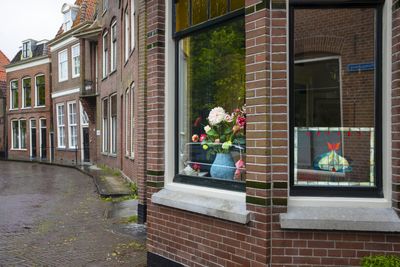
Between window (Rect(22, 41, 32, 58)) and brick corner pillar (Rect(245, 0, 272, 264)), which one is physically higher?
window (Rect(22, 41, 32, 58))

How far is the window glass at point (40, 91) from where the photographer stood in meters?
28.8

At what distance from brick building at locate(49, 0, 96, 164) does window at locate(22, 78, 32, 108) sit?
3.75 m

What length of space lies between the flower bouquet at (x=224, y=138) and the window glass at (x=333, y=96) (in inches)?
29.0

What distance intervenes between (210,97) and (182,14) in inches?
39.7

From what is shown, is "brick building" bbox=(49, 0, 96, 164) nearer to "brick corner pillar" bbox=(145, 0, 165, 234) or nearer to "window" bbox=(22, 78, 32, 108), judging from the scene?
"window" bbox=(22, 78, 32, 108)

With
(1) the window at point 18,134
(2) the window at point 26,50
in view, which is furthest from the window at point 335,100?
(2) the window at point 26,50

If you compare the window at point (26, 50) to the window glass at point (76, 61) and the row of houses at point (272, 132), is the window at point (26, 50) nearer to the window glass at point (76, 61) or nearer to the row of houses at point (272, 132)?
the window glass at point (76, 61)

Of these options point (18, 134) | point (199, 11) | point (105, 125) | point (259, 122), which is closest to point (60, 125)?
point (18, 134)

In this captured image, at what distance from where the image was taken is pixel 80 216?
9.10 m

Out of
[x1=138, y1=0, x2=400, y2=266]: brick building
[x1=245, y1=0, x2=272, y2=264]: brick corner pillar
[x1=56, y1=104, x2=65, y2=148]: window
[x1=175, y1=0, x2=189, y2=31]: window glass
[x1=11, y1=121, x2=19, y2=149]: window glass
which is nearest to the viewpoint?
[x1=138, y1=0, x2=400, y2=266]: brick building

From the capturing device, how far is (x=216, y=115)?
4.89 meters

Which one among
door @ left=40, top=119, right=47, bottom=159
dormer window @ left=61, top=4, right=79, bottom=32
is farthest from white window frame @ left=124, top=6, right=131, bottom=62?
door @ left=40, top=119, right=47, bottom=159

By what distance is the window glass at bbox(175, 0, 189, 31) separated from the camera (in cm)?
501

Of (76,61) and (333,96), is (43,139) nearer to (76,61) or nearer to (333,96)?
(76,61)
